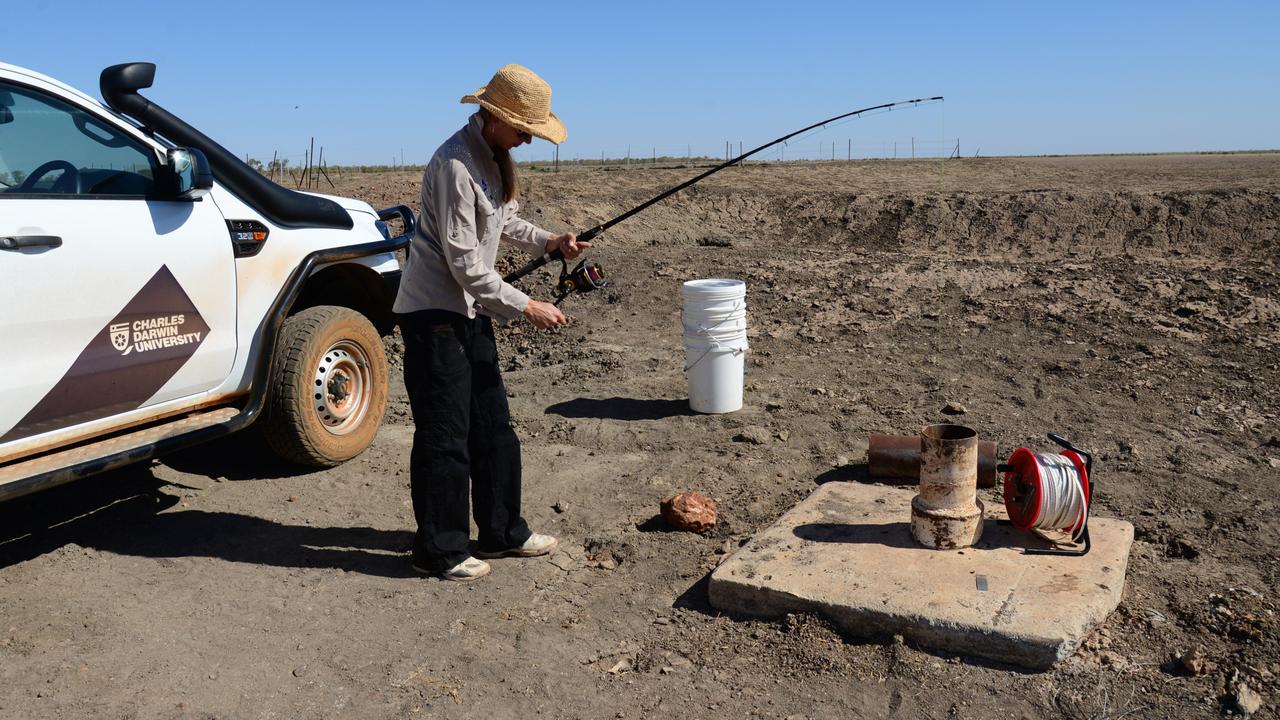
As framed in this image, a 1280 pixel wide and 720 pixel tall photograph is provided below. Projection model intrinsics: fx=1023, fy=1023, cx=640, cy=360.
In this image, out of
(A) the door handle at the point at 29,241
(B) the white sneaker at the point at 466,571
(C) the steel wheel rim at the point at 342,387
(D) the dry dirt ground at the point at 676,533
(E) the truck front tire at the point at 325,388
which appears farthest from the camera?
(C) the steel wheel rim at the point at 342,387

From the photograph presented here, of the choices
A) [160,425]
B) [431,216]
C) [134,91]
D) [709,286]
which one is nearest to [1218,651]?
[431,216]

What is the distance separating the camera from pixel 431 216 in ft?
13.9

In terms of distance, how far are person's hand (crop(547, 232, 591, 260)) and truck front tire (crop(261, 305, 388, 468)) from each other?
5.28 ft

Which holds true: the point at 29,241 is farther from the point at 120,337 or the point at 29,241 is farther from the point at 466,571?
the point at 466,571

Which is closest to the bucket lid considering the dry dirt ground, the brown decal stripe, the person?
the dry dirt ground

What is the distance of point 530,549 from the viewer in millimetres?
4871

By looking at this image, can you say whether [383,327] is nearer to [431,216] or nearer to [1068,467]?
[431,216]

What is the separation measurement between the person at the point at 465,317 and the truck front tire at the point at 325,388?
1349mm

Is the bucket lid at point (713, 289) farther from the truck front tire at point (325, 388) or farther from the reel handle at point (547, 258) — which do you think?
the truck front tire at point (325, 388)

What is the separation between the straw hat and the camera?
413 centimetres

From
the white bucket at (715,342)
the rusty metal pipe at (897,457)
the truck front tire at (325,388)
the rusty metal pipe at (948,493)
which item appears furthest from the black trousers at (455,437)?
the white bucket at (715,342)

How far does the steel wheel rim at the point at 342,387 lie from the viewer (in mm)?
5762

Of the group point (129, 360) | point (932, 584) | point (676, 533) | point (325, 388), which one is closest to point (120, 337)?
point (129, 360)

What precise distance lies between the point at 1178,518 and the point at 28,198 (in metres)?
5.59
